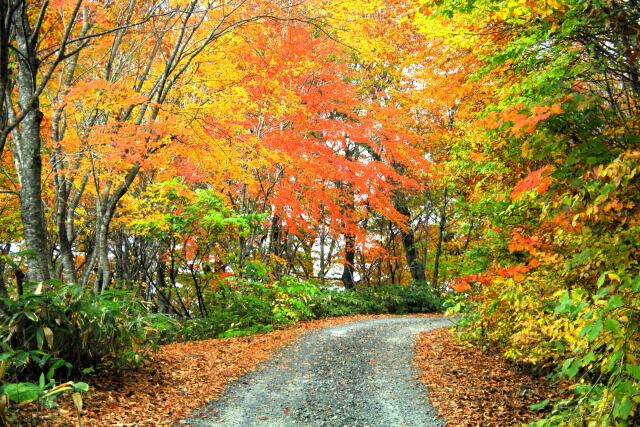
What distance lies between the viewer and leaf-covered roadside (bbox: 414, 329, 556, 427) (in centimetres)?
630

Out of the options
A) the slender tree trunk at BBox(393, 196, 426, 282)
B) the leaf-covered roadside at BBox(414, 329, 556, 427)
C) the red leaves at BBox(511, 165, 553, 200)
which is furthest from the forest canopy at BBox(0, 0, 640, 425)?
the leaf-covered roadside at BBox(414, 329, 556, 427)

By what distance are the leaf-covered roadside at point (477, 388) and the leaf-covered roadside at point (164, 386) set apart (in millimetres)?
3333

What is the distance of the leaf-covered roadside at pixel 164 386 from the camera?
209 inches

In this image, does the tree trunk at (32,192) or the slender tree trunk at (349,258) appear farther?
the slender tree trunk at (349,258)

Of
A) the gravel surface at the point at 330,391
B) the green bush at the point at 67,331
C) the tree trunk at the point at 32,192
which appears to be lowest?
the gravel surface at the point at 330,391

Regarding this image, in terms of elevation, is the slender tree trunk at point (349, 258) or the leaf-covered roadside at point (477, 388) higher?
the slender tree trunk at point (349, 258)

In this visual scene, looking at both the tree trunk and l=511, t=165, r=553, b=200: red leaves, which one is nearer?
l=511, t=165, r=553, b=200: red leaves

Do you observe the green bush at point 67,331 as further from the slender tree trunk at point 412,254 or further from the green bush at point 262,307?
the slender tree trunk at point 412,254

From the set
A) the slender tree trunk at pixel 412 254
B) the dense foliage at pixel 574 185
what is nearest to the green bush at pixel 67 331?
the dense foliage at pixel 574 185

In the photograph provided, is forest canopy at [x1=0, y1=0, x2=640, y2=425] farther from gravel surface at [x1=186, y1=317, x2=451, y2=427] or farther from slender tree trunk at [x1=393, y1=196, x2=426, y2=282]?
gravel surface at [x1=186, y1=317, x2=451, y2=427]

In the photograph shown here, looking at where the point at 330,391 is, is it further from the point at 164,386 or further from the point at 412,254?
the point at 412,254

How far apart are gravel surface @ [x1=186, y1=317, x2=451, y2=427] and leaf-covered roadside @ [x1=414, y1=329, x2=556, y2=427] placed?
0.27 meters

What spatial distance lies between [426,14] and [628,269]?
3.80 m

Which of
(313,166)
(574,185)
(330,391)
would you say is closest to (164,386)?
(330,391)
